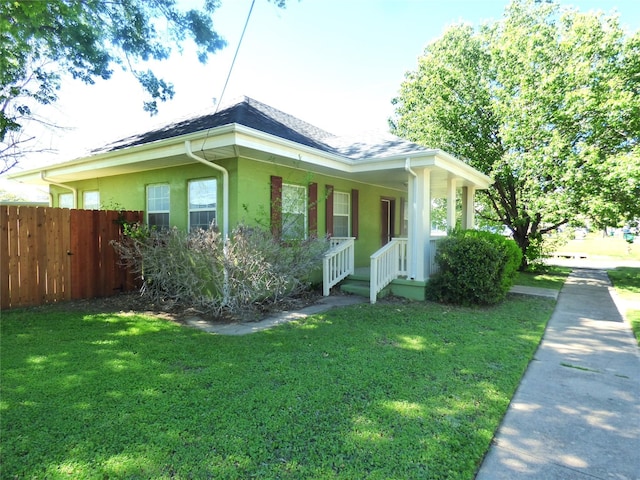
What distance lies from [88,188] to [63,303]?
471 centimetres

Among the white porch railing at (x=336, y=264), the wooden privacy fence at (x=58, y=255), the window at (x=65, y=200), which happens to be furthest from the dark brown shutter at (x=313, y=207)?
the window at (x=65, y=200)

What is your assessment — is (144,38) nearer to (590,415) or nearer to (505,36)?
(590,415)

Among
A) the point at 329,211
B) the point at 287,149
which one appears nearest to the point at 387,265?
the point at 329,211

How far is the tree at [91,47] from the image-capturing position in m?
7.04

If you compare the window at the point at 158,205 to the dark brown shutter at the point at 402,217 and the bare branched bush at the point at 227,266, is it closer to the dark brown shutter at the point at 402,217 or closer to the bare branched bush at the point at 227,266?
the bare branched bush at the point at 227,266

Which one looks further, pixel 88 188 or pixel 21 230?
pixel 88 188

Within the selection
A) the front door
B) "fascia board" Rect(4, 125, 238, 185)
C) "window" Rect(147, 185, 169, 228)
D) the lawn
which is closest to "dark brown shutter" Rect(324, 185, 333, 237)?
the front door

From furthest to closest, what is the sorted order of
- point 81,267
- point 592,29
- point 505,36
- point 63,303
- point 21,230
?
point 505,36 → point 592,29 → point 81,267 → point 63,303 → point 21,230

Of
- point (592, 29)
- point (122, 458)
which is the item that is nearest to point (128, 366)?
point (122, 458)

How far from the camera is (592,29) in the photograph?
36.4 feet

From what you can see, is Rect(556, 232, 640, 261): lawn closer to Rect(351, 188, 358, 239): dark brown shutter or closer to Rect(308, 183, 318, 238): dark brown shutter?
Rect(351, 188, 358, 239): dark brown shutter

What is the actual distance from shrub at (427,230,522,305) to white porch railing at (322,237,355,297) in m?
1.93

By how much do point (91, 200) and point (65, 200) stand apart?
203cm

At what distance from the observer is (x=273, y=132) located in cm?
683
